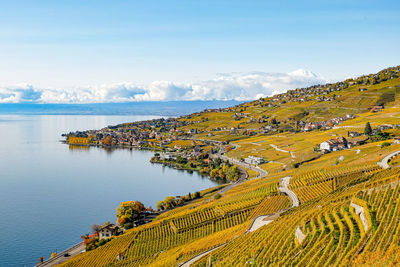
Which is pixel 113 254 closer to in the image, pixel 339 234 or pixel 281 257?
pixel 281 257

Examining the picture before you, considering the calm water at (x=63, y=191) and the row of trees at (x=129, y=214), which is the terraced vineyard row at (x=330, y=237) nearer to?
the row of trees at (x=129, y=214)

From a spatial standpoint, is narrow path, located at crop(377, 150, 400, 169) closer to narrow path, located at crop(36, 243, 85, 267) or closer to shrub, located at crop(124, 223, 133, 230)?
shrub, located at crop(124, 223, 133, 230)

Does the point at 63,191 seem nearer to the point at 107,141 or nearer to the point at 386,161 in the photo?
the point at 386,161

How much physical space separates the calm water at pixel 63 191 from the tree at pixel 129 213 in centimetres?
559

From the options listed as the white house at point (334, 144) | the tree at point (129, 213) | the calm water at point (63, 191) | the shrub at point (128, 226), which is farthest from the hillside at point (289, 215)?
the calm water at point (63, 191)

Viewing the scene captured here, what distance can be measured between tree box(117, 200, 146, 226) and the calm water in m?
5.59

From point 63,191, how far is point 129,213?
31.1 metres

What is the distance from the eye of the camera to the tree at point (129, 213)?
187 ft

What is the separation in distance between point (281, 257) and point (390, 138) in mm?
73438

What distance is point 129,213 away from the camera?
189ft

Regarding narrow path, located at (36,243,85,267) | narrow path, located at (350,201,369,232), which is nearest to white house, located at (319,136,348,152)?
narrow path, located at (36,243,85,267)

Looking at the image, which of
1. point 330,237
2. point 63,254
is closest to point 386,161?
point 330,237

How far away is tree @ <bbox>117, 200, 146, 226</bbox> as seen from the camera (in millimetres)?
56906

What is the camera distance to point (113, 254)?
43.7 metres
